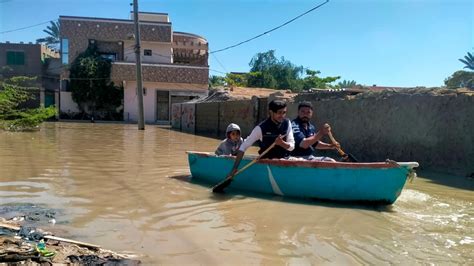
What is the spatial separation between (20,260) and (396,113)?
10.1m

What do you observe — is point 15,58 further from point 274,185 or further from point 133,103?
point 274,185

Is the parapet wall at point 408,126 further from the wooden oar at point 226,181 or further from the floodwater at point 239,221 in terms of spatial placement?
the wooden oar at point 226,181

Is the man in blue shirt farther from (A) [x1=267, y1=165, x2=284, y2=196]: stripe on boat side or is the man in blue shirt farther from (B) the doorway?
(B) the doorway

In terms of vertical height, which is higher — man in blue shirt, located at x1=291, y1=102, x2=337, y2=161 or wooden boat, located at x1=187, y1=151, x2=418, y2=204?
man in blue shirt, located at x1=291, y1=102, x2=337, y2=161

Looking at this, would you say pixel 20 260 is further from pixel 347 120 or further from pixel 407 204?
pixel 347 120

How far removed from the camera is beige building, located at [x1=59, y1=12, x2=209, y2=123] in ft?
130

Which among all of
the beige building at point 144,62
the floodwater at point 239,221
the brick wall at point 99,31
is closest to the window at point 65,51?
the beige building at point 144,62

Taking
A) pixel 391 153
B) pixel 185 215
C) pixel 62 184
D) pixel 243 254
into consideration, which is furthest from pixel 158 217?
pixel 391 153

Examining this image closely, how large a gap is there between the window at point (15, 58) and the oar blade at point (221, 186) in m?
41.1

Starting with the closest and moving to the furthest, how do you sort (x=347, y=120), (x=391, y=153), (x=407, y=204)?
(x=407, y=204) < (x=391, y=153) < (x=347, y=120)

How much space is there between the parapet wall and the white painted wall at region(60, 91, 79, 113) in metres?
29.9

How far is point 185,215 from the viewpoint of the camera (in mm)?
6406

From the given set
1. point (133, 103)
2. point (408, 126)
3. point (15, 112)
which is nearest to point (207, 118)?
point (15, 112)

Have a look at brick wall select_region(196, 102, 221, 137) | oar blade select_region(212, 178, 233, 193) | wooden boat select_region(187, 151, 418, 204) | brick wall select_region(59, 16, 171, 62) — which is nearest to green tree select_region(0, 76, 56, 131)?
brick wall select_region(196, 102, 221, 137)
